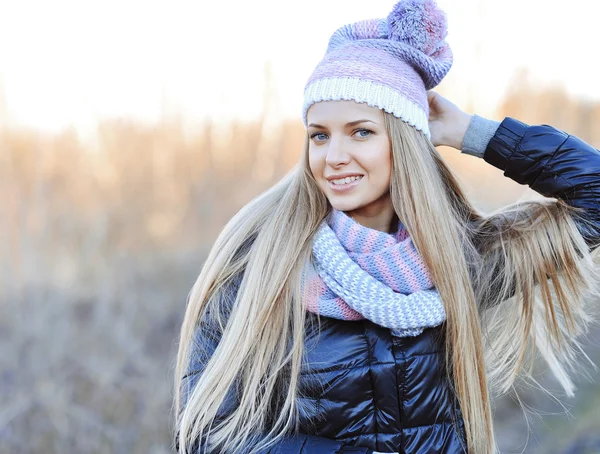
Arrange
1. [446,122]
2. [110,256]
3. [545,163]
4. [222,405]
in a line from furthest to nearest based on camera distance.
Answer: [110,256]
[446,122]
[545,163]
[222,405]

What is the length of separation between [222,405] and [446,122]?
1244 mm

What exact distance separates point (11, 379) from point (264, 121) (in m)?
3.61

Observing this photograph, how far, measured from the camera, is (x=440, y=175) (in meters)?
2.23

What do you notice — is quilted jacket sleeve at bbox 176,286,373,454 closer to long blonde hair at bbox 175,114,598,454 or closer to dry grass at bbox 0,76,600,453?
long blonde hair at bbox 175,114,598,454

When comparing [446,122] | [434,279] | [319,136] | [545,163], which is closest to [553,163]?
[545,163]

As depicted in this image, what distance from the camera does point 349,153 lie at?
201cm

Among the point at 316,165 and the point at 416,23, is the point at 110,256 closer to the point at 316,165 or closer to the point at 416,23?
the point at 316,165

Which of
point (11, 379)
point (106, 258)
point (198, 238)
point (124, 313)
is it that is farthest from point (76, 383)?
point (198, 238)

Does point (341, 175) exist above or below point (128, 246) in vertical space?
above

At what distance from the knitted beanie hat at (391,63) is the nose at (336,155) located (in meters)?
0.14

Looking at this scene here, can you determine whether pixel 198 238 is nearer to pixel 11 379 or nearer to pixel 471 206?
pixel 11 379

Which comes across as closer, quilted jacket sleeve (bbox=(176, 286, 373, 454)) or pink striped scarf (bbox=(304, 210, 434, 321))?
quilted jacket sleeve (bbox=(176, 286, 373, 454))

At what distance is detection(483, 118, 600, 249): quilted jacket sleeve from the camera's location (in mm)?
2102

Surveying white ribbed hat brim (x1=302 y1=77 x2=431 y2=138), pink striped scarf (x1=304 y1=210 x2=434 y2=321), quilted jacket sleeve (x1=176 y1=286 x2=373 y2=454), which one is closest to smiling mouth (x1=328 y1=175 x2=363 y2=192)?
pink striped scarf (x1=304 y1=210 x2=434 y2=321)
